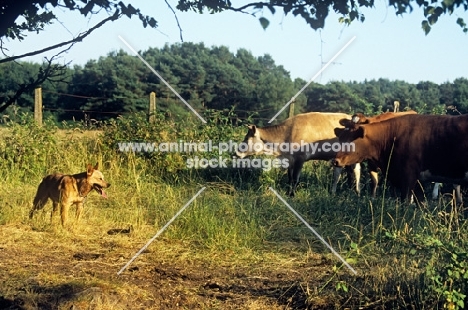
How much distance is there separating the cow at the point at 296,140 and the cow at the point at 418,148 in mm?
2919

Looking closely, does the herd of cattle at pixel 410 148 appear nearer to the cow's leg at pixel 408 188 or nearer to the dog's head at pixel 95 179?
the cow's leg at pixel 408 188

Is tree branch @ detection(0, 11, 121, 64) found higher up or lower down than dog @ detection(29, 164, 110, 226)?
higher up

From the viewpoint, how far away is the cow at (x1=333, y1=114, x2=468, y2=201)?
25.6 ft

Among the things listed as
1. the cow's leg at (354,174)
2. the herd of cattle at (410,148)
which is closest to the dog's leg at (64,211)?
the herd of cattle at (410,148)

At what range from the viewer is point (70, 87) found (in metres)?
29.1

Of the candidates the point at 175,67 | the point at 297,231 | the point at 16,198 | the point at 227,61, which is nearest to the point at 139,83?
the point at 175,67

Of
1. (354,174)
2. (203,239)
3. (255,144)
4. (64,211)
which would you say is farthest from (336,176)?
(64,211)

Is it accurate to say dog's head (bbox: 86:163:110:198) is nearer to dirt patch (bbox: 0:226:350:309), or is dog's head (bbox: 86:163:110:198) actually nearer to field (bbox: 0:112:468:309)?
field (bbox: 0:112:468:309)

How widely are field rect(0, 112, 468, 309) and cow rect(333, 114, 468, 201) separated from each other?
0.40 metres

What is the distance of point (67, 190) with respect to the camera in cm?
753

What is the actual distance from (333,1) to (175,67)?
1111 inches

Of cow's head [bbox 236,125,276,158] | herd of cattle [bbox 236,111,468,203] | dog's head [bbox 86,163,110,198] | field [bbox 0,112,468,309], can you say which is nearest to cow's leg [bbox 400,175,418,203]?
herd of cattle [bbox 236,111,468,203]

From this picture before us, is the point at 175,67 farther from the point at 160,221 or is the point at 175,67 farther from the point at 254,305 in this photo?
the point at 254,305

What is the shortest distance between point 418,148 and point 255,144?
183 inches
